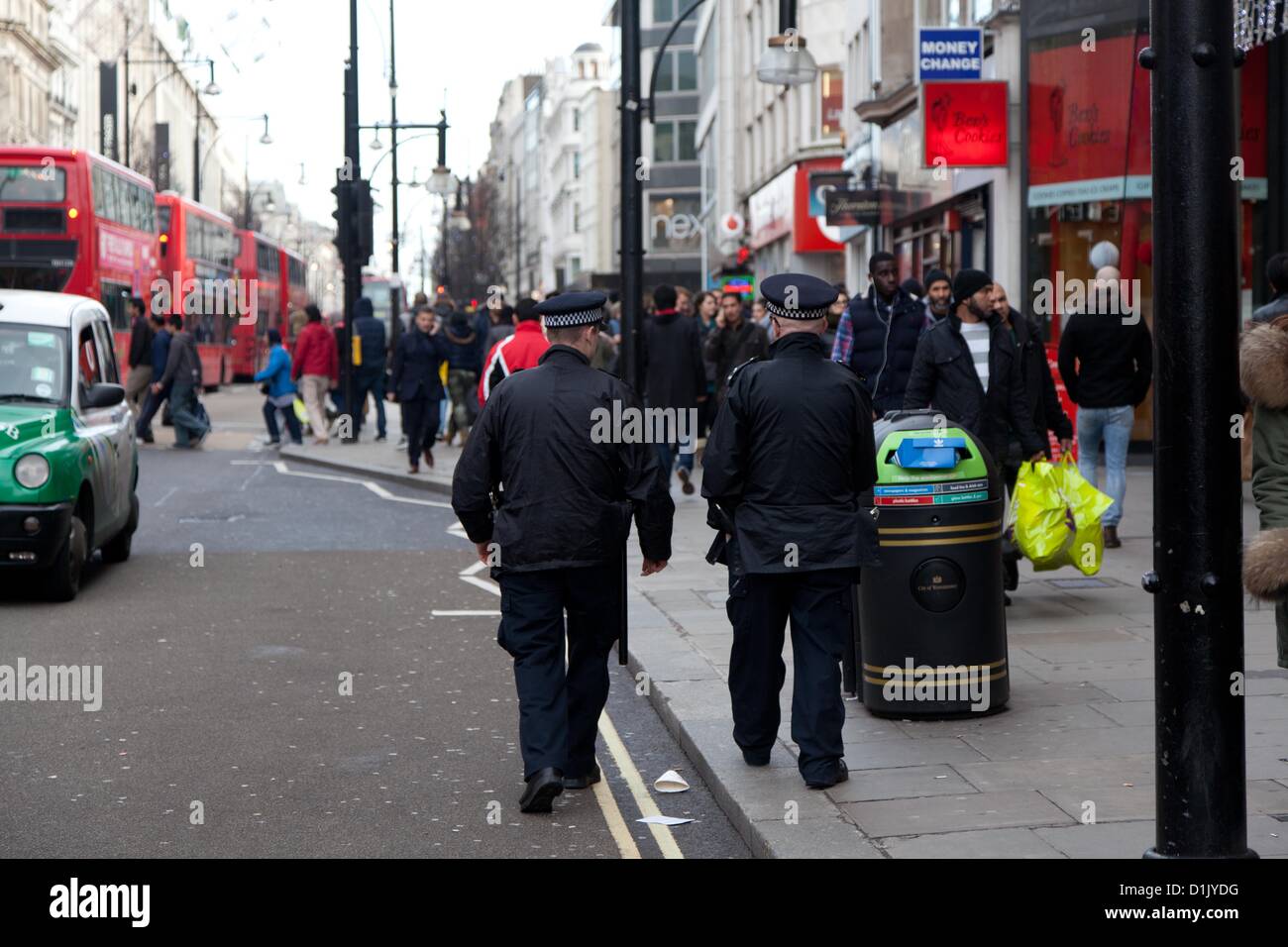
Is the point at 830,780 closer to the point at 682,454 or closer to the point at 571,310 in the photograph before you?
the point at 571,310

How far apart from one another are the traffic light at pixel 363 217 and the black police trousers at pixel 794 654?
18.0 m

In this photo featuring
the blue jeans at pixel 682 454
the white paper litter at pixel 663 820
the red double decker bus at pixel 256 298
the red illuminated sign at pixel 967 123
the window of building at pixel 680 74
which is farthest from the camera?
the window of building at pixel 680 74

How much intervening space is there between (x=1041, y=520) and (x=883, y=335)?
3.27 meters

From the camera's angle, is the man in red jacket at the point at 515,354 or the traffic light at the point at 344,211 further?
the traffic light at the point at 344,211

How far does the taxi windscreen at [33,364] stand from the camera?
11.3 m

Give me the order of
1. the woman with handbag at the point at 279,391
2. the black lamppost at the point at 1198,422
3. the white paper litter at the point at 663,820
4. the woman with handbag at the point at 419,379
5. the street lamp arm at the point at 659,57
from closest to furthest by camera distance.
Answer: the black lamppost at the point at 1198,422
the white paper litter at the point at 663,820
the street lamp arm at the point at 659,57
the woman with handbag at the point at 419,379
the woman with handbag at the point at 279,391

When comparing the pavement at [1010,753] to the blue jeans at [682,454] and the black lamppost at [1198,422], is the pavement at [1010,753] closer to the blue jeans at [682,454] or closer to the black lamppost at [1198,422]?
the black lamppost at [1198,422]

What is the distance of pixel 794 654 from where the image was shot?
630 centimetres

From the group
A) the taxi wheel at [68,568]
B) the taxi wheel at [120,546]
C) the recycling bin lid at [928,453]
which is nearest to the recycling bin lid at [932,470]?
the recycling bin lid at [928,453]

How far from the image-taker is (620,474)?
20.6 ft

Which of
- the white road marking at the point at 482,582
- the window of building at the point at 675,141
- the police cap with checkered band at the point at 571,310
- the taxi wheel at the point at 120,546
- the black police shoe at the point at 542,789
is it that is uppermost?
the window of building at the point at 675,141
